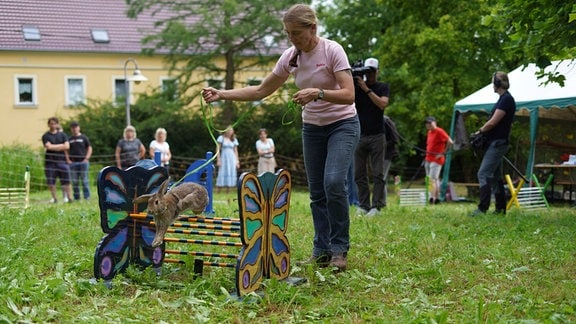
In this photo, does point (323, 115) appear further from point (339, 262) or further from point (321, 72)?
point (339, 262)

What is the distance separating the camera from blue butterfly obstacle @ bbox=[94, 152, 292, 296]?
4508mm

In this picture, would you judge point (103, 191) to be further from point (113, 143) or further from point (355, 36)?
point (355, 36)

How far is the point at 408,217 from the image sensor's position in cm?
893

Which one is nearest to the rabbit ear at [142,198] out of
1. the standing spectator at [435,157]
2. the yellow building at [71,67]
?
the standing spectator at [435,157]

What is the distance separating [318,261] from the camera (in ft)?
17.9

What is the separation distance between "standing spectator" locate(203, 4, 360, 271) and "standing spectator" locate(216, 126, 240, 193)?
11301mm

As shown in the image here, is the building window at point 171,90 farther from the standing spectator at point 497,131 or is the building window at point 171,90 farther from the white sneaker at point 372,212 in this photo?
the standing spectator at point 497,131

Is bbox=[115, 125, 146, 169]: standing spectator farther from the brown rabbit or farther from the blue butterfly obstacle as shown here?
the brown rabbit

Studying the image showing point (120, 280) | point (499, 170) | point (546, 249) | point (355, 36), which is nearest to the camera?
point (120, 280)

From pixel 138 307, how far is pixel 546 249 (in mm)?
3632

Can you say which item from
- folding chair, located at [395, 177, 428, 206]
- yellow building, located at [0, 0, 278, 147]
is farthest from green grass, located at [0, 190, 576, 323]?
yellow building, located at [0, 0, 278, 147]

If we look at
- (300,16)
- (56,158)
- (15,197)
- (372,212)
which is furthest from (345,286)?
(56,158)

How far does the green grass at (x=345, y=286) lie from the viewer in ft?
13.0

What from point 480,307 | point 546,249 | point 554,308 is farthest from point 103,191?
point 546,249
